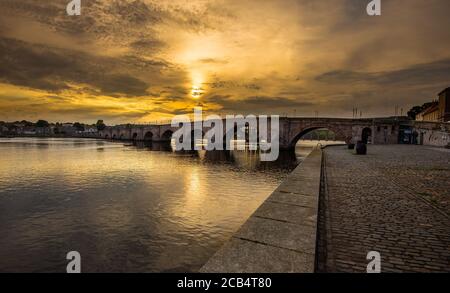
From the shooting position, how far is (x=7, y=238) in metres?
8.30

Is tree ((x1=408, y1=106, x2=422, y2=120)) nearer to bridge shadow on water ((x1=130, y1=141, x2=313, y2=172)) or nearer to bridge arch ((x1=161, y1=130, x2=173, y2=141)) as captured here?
bridge shadow on water ((x1=130, y1=141, x2=313, y2=172))

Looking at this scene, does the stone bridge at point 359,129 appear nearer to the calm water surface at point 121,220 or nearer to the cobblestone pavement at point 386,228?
the calm water surface at point 121,220

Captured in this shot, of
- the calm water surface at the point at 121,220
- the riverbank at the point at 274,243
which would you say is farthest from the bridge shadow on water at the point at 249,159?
the riverbank at the point at 274,243

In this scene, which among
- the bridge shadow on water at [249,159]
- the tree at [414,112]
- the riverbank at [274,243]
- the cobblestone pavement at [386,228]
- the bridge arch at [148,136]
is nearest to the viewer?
the riverbank at [274,243]

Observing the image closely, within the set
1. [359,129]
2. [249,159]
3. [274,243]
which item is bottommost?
[249,159]

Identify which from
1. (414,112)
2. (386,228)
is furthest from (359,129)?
(414,112)

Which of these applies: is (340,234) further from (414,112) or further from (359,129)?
(414,112)

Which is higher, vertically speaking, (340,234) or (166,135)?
(166,135)

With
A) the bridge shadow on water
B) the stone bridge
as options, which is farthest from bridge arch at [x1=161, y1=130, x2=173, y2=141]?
the stone bridge

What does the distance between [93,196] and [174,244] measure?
27.4ft
